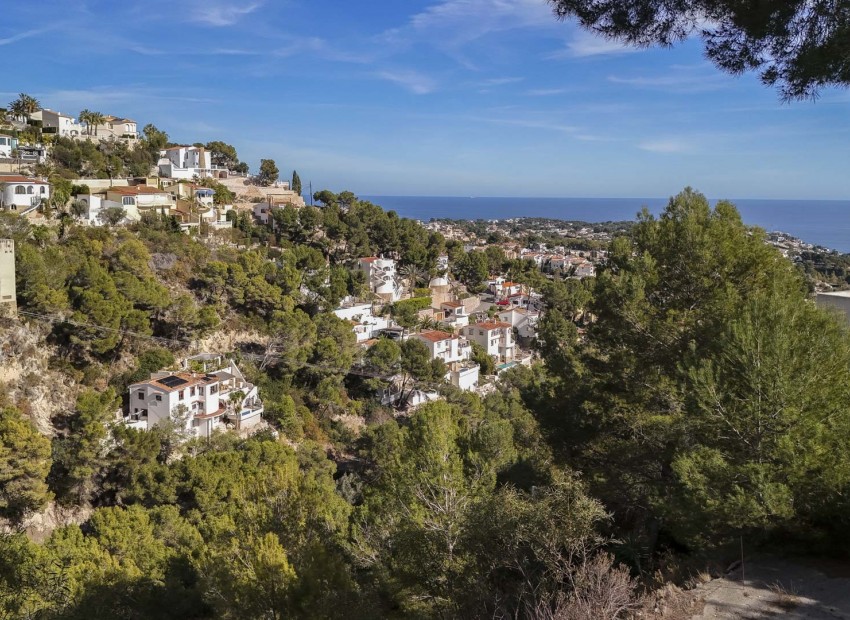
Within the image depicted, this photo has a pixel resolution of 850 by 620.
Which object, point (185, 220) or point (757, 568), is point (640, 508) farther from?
point (185, 220)

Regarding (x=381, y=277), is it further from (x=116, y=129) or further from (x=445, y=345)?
(x=116, y=129)

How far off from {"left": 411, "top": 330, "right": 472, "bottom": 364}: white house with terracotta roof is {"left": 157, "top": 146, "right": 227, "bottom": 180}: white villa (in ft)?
68.0

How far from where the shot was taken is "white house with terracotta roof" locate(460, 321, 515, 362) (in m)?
29.8

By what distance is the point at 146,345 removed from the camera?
1909cm

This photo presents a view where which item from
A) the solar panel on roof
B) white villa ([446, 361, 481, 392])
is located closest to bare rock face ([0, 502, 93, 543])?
the solar panel on roof

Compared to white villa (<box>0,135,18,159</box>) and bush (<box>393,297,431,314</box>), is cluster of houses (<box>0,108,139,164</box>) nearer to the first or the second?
white villa (<box>0,135,18,159</box>)

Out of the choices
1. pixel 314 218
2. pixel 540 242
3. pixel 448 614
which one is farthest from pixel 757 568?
pixel 540 242

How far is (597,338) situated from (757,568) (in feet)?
11.2

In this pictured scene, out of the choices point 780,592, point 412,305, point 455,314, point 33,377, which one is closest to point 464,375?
point 412,305

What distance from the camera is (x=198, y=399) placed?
56.7 ft

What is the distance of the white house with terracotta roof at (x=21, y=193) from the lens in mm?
23141

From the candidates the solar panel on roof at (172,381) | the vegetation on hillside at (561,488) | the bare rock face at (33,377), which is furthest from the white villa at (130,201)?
the vegetation on hillside at (561,488)

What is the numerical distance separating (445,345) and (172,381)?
1239 centimetres

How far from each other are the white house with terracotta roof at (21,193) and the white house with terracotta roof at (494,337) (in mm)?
20227
